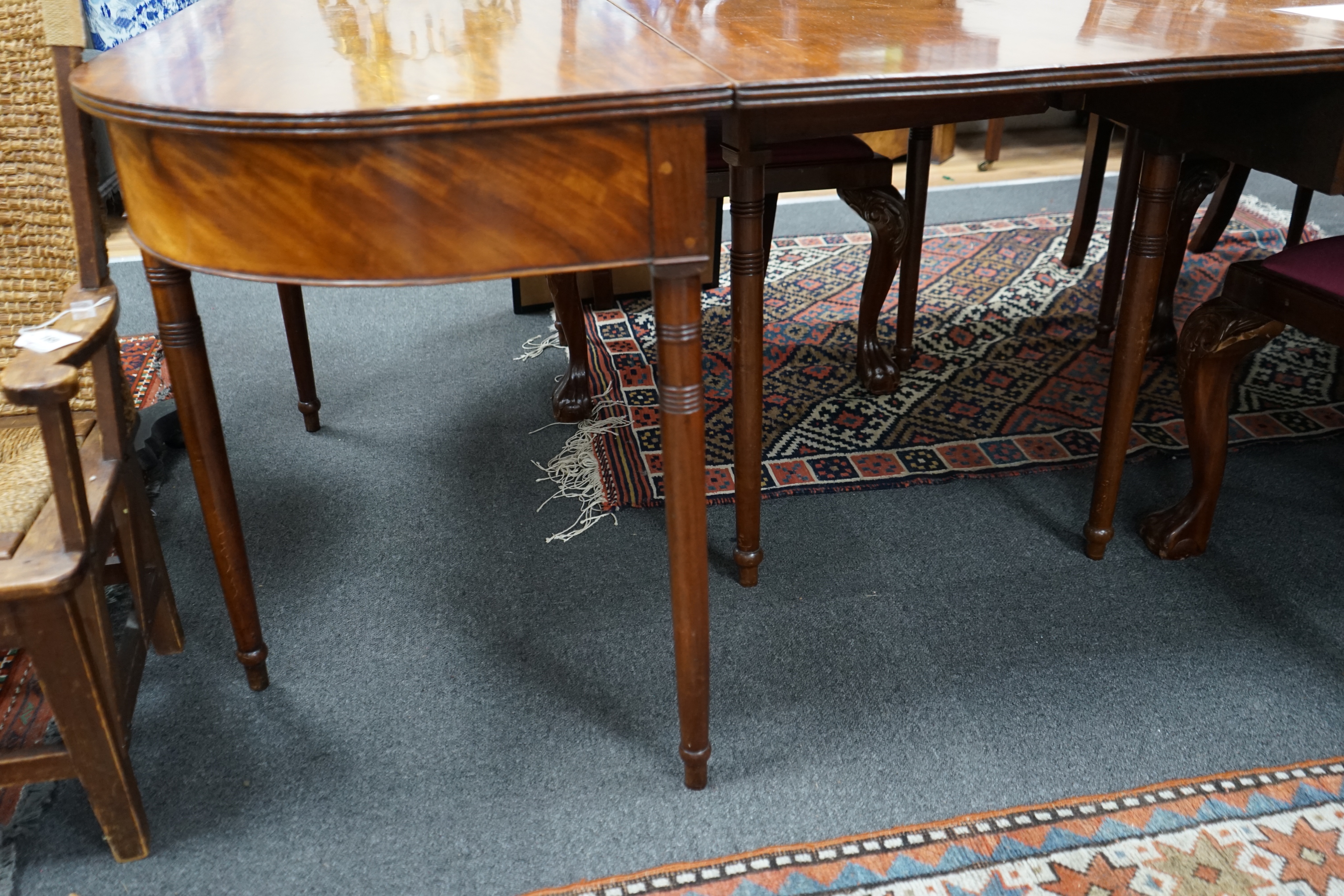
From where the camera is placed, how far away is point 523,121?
36.8 inches

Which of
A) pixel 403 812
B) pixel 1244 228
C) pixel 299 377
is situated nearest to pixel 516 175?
pixel 403 812

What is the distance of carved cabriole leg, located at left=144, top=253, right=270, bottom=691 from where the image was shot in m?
1.20

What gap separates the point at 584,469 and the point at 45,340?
108 centimetres

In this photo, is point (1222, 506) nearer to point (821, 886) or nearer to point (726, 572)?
point (726, 572)

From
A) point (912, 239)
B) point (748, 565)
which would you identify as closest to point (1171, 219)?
point (912, 239)

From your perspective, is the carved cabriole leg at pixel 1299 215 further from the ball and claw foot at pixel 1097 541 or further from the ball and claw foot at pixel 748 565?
the ball and claw foot at pixel 748 565

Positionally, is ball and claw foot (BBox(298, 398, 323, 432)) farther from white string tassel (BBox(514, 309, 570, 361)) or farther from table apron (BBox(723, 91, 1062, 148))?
table apron (BBox(723, 91, 1062, 148))

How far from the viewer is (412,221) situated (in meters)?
0.97

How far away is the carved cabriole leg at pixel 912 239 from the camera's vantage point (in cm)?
222

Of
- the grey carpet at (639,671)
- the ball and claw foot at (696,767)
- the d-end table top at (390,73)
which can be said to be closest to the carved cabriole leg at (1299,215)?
the grey carpet at (639,671)

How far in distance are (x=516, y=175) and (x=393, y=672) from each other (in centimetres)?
88

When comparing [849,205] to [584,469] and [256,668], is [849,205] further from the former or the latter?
[256,668]

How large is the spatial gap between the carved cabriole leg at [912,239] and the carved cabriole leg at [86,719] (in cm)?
169

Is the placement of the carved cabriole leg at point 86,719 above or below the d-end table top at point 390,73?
below
